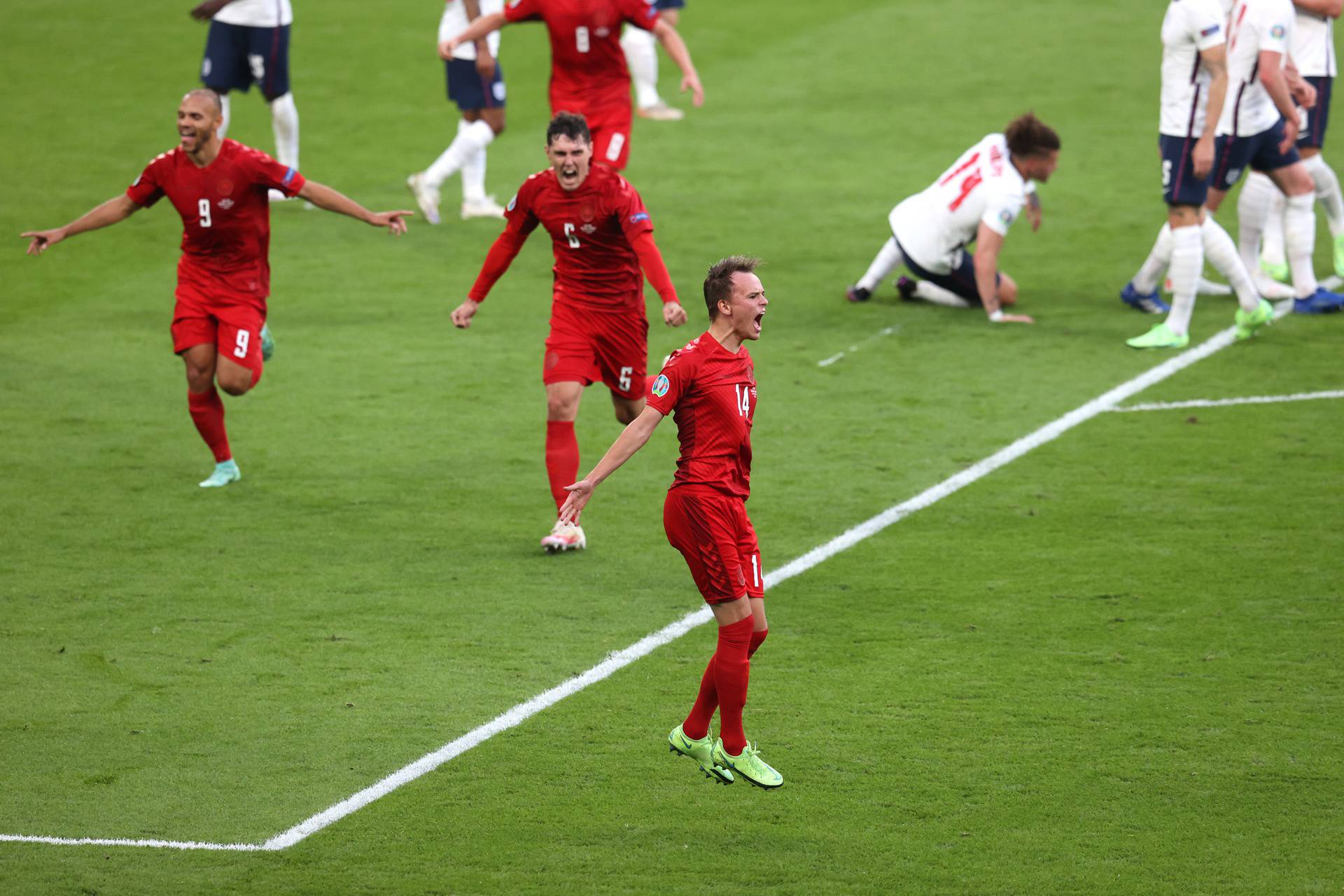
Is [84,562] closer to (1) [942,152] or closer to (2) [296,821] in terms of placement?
(2) [296,821]

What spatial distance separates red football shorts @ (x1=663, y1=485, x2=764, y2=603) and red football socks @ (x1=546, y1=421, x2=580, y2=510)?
2.54 m

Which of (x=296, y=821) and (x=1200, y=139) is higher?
(x=1200, y=139)

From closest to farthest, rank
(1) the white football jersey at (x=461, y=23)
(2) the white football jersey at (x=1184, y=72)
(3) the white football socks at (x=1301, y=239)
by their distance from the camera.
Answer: (2) the white football jersey at (x=1184, y=72)
(3) the white football socks at (x=1301, y=239)
(1) the white football jersey at (x=461, y=23)

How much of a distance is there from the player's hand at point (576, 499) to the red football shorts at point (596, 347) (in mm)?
2733

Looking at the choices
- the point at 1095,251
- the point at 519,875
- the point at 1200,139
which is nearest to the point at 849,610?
the point at 519,875

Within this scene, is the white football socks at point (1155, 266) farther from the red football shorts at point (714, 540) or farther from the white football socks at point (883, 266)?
the red football shorts at point (714, 540)

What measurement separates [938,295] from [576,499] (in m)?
7.51

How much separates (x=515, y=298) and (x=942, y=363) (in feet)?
11.2

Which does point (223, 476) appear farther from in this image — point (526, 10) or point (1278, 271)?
point (1278, 271)

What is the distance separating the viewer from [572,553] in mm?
8719

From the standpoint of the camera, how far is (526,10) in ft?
40.3

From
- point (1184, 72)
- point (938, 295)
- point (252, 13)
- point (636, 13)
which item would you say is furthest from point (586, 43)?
point (1184, 72)

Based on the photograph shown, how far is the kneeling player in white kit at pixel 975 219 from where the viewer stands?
11.9 m

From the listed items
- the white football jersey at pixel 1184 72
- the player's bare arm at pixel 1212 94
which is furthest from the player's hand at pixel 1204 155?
the white football jersey at pixel 1184 72
